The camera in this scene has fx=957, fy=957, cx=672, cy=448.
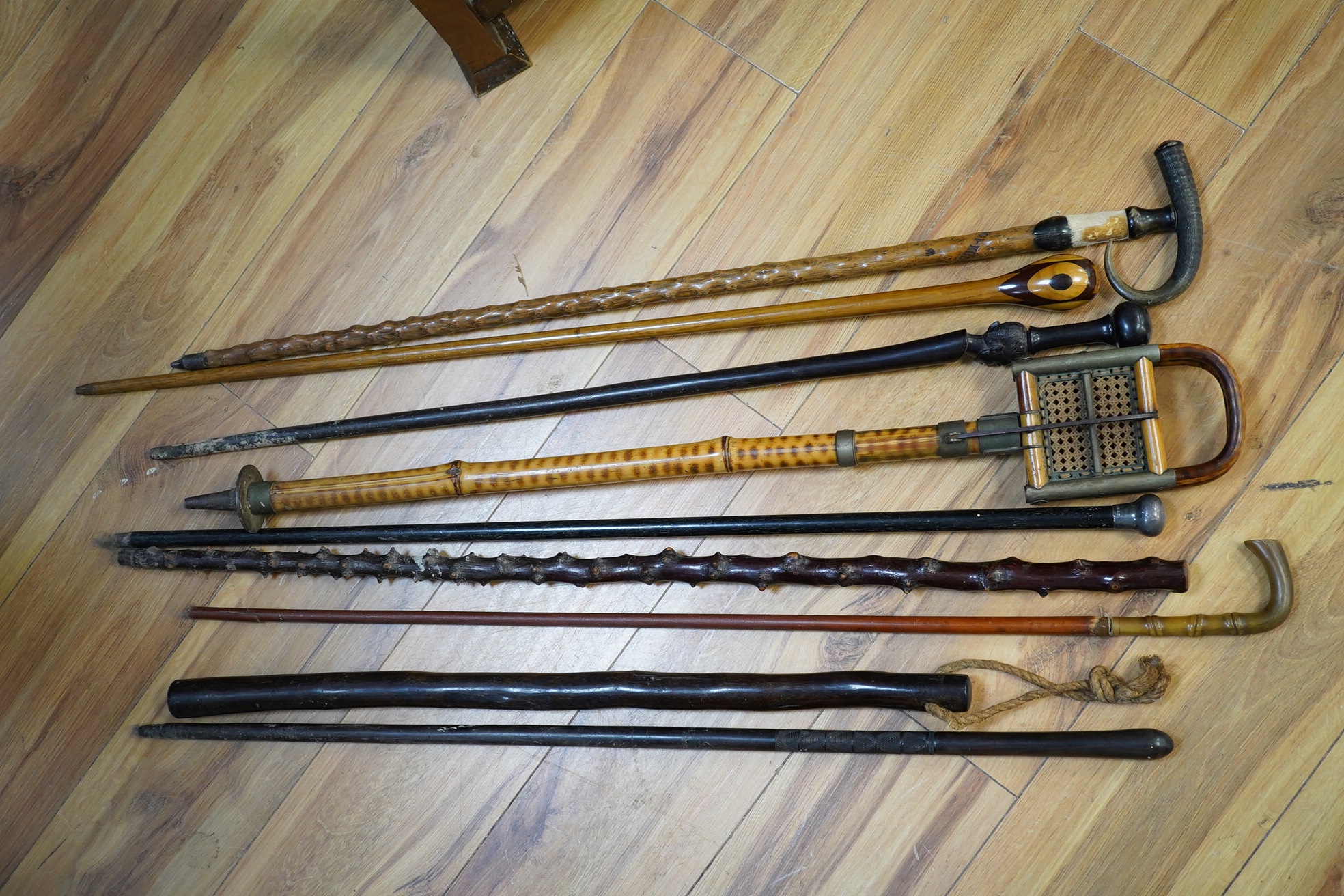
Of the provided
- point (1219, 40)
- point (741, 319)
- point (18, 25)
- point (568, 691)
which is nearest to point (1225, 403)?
point (1219, 40)

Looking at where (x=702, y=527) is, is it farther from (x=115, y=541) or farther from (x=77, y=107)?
(x=77, y=107)

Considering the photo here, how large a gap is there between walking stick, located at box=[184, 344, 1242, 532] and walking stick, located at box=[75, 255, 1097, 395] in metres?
0.18

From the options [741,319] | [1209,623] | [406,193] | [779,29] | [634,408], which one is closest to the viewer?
[1209,623]

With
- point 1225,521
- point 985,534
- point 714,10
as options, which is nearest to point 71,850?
point 985,534

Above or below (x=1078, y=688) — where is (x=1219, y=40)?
above

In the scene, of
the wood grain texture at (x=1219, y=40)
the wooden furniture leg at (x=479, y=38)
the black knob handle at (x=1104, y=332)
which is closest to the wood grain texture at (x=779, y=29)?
the wooden furniture leg at (x=479, y=38)

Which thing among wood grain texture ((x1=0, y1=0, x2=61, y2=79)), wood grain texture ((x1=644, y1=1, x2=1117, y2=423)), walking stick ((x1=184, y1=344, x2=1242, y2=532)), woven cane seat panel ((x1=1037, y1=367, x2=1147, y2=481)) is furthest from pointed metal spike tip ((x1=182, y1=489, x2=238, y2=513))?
woven cane seat panel ((x1=1037, y1=367, x2=1147, y2=481))

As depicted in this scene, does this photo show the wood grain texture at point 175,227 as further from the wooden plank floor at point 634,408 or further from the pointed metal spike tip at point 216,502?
the pointed metal spike tip at point 216,502

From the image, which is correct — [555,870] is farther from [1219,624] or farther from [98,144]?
[98,144]

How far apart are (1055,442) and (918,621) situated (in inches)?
19.2

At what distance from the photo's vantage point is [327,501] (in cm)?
234

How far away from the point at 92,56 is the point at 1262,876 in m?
3.69

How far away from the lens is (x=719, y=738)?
2.13 meters

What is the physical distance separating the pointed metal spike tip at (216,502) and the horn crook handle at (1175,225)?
84.4 inches
